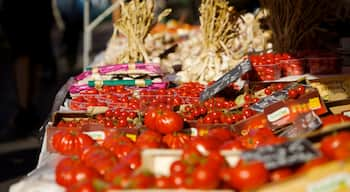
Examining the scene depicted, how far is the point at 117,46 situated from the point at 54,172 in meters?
3.83

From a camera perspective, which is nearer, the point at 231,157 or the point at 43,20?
the point at 231,157

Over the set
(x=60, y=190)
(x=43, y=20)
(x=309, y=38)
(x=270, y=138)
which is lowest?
(x=60, y=190)

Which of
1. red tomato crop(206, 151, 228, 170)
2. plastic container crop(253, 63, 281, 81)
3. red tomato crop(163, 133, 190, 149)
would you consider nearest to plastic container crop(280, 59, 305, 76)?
plastic container crop(253, 63, 281, 81)

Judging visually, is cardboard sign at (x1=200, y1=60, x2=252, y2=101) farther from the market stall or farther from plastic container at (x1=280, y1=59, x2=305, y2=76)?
plastic container at (x1=280, y1=59, x2=305, y2=76)

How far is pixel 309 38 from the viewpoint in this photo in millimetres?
5289

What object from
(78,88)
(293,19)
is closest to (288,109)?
(293,19)

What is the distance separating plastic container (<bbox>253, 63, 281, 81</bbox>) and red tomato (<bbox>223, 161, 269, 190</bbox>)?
2.10 m

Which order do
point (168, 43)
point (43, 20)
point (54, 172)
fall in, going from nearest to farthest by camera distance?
point (54, 172) < point (168, 43) < point (43, 20)

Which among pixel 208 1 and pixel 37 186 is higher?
pixel 208 1

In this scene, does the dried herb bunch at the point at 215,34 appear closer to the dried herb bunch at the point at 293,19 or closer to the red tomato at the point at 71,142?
the dried herb bunch at the point at 293,19

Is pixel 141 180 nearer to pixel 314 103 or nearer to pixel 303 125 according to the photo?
pixel 303 125

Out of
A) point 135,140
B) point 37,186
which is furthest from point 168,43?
point 37,186

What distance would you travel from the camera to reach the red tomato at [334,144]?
8.05ft

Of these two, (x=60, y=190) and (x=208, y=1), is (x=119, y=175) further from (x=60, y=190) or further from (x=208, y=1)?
(x=208, y=1)
